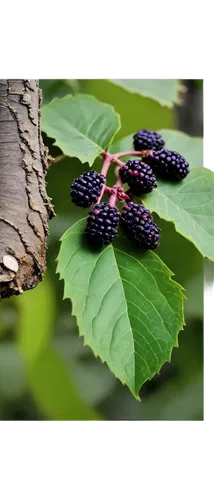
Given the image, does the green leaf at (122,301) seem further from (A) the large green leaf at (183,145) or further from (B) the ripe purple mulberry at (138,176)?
(A) the large green leaf at (183,145)

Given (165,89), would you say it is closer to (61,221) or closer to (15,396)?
(61,221)

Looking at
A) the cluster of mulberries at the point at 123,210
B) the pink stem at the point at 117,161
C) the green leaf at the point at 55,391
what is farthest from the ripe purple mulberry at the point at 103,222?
the green leaf at the point at 55,391

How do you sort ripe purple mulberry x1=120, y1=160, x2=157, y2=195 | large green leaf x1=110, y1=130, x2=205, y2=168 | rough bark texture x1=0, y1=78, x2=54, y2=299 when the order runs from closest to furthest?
rough bark texture x1=0, y1=78, x2=54, y2=299, ripe purple mulberry x1=120, y1=160, x2=157, y2=195, large green leaf x1=110, y1=130, x2=205, y2=168

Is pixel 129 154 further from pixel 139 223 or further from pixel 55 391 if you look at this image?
pixel 55 391

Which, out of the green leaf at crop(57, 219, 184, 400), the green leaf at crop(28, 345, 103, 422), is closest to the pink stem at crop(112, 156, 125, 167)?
the green leaf at crop(57, 219, 184, 400)

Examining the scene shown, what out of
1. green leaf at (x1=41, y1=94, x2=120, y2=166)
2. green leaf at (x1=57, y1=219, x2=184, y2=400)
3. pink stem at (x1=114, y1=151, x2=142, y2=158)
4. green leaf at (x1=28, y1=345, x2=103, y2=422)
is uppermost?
green leaf at (x1=41, y1=94, x2=120, y2=166)

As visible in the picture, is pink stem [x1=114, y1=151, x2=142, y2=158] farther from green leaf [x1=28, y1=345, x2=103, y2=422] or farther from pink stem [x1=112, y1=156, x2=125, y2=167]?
green leaf [x1=28, y1=345, x2=103, y2=422]

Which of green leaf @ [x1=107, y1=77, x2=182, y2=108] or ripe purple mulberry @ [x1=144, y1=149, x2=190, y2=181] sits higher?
green leaf @ [x1=107, y1=77, x2=182, y2=108]
